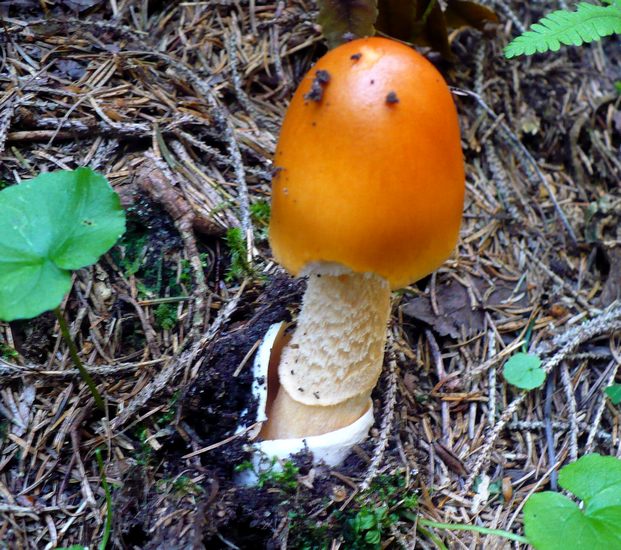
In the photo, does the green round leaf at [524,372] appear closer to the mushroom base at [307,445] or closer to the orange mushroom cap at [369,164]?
the mushroom base at [307,445]

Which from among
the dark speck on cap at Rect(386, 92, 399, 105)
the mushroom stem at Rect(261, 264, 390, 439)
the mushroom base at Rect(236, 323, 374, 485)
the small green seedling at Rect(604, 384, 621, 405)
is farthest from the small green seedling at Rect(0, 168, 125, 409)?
the small green seedling at Rect(604, 384, 621, 405)

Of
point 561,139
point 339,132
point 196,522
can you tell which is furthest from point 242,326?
point 561,139

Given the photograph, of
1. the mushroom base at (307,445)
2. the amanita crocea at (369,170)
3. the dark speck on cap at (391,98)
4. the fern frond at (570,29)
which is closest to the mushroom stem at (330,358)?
the mushroom base at (307,445)

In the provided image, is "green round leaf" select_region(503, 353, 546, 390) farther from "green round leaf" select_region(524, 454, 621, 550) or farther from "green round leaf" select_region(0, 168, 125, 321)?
"green round leaf" select_region(0, 168, 125, 321)

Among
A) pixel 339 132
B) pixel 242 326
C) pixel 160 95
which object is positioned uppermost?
pixel 339 132

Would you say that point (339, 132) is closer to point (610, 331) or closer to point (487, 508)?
point (487, 508)
